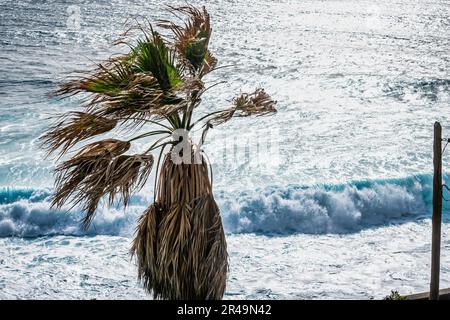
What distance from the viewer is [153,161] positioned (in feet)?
18.0

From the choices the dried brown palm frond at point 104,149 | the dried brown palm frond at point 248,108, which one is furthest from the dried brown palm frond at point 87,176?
the dried brown palm frond at point 248,108

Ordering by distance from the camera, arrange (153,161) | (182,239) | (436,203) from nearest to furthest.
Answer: (182,239), (153,161), (436,203)

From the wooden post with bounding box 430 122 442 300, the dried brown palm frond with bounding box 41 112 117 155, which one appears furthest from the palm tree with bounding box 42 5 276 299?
the wooden post with bounding box 430 122 442 300

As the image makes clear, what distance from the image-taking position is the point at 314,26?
1639 inches

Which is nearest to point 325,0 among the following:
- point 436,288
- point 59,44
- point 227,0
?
point 227,0

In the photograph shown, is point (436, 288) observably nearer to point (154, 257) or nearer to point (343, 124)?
point (154, 257)

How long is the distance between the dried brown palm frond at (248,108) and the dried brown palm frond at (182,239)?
0.41 meters

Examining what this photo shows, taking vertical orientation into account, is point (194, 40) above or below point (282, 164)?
above

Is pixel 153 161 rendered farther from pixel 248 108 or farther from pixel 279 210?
pixel 279 210

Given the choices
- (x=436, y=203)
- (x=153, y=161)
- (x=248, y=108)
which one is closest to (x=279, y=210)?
(x=436, y=203)

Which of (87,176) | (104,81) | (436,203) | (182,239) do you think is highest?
(104,81)

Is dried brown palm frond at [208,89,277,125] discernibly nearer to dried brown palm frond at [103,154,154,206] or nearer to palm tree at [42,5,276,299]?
palm tree at [42,5,276,299]

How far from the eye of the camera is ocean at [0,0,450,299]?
11.5m

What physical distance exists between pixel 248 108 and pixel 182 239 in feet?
3.84
